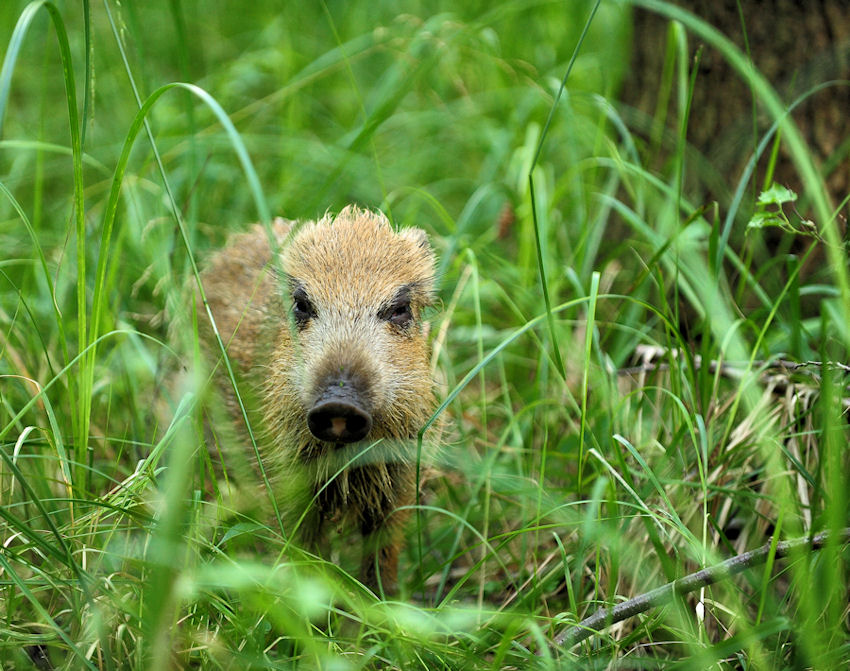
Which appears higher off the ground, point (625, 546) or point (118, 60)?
point (118, 60)

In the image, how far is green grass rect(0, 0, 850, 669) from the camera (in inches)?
86.3

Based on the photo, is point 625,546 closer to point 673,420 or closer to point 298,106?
point 673,420

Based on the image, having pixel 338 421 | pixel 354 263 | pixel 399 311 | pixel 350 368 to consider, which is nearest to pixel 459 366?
pixel 399 311

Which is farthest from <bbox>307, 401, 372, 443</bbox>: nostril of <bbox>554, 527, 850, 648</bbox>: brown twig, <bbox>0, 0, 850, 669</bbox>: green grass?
<bbox>554, 527, 850, 648</bbox>: brown twig

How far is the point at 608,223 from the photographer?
477 cm

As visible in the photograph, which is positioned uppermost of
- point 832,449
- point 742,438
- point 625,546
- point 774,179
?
point 774,179

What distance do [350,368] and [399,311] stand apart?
58 centimetres

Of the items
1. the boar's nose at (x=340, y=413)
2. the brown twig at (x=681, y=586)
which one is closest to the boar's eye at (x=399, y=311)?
the boar's nose at (x=340, y=413)

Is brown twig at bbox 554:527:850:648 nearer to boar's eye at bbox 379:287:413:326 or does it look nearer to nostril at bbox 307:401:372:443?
nostril at bbox 307:401:372:443

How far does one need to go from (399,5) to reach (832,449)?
18.8 ft

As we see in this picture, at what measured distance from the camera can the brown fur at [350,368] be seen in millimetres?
2779

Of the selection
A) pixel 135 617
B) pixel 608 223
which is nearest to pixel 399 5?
pixel 608 223

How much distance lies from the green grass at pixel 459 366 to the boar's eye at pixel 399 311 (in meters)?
0.33

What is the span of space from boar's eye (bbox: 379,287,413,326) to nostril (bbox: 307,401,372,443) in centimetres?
63
